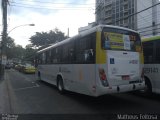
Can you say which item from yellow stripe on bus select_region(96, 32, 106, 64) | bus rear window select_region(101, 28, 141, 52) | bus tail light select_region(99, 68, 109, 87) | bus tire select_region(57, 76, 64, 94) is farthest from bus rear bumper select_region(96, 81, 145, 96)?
bus tire select_region(57, 76, 64, 94)

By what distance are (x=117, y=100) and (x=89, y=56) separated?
273cm

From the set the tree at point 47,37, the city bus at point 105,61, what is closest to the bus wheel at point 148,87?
the city bus at point 105,61

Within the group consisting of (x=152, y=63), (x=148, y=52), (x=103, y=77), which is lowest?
(x=103, y=77)

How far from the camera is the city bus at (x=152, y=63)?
869 centimetres

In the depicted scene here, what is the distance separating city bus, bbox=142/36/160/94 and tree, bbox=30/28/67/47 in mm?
45644

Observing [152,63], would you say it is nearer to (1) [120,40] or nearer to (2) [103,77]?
(1) [120,40]

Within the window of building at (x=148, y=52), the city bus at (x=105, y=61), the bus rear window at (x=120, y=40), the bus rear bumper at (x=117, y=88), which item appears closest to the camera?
the bus rear bumper at (x=117, y=88)

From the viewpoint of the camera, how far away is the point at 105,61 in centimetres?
706

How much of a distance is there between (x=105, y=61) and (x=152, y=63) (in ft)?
10.0

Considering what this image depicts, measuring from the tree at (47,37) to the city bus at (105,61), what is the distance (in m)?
46.1

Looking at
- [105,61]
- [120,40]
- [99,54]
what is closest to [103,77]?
[105,61]

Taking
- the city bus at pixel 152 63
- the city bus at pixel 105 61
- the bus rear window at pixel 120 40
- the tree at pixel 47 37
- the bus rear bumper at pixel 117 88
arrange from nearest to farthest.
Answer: the bus rear bumper at pixel 117 88, the city bus at pixel 105 61, the bus rear window at pixel 120 40, the city bus at pixel 152 63, the tree at pixel 47 37

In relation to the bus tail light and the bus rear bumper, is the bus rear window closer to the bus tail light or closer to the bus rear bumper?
the bus tail light

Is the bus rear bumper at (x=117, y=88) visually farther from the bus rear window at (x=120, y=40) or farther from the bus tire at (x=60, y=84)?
the bus tire at (x=60, y=84)
